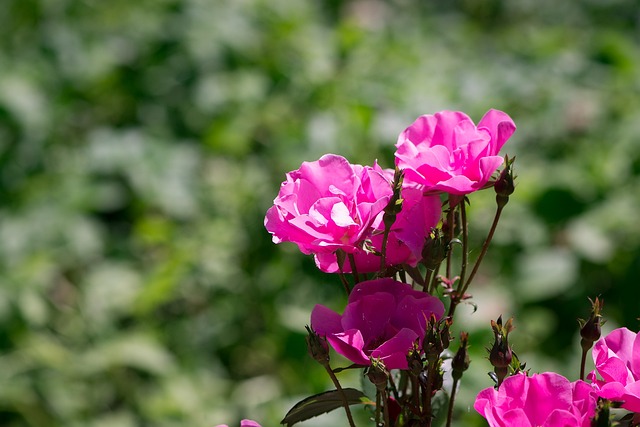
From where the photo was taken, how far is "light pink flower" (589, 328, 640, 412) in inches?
21.7

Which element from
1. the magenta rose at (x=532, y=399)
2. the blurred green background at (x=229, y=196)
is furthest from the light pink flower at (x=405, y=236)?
the blurred green background at (x=229, y=196)

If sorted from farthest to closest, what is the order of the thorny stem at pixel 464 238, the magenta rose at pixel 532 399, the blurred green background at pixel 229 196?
the blurred green background at pixel 229 196 < the thorny stem at pixel 464 238 < the magenta rose at pixel 532 399

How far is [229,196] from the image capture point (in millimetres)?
2055

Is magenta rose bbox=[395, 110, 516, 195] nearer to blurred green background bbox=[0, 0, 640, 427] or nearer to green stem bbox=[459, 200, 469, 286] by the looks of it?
green stem bbox=[459, 200, 469, 286]

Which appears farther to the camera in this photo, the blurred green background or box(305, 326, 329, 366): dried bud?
the blurred green background

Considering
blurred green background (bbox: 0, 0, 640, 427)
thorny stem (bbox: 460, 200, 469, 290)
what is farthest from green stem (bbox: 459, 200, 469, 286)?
blurred green background (bbox: 0, 0, 640, 427)

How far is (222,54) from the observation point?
224 cm

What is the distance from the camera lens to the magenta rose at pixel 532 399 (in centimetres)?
54

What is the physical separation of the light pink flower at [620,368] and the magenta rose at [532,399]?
15mm

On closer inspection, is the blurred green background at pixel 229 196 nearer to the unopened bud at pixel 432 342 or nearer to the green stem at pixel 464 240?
the green stem at pixel 464 240

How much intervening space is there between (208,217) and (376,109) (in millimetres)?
508

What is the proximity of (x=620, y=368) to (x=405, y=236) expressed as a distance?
16cm

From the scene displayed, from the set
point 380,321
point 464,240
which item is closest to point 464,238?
point 464,240

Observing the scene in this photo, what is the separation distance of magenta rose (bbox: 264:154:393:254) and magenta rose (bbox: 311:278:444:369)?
4 cm
